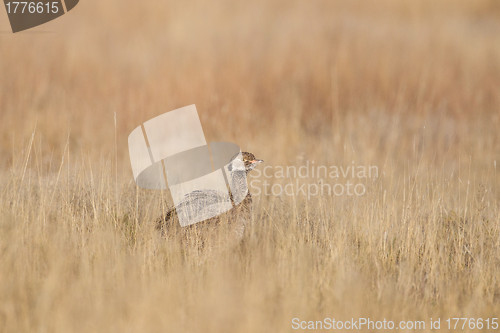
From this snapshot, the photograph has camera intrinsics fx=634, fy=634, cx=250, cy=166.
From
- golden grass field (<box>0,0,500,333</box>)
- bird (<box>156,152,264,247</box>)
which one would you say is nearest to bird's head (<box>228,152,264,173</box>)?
bird (<box>156,152,264,247</box>)

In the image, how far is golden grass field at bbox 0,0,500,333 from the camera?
4.09 m

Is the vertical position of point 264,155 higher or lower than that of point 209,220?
lower

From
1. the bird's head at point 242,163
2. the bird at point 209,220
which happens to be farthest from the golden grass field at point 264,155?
the bird's head at point 242,163

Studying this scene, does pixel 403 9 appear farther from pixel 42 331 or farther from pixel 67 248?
pixel 42 331

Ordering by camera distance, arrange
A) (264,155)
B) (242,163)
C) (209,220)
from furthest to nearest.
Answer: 1. (264,155)
2. (242,163)
3. (209,220)

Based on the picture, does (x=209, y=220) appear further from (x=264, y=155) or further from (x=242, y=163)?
(x=264, y=155)

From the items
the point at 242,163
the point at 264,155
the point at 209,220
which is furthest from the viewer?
the point at 264,155

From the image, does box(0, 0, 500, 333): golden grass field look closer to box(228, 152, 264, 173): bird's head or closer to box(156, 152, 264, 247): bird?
box(156, 152, 264, 247): bird

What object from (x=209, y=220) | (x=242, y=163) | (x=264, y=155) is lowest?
(x=264, y=155)

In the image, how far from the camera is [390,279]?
14.9ft

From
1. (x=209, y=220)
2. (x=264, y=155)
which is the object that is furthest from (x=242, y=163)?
(x=264, y=155)

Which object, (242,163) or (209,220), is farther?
(242,163)

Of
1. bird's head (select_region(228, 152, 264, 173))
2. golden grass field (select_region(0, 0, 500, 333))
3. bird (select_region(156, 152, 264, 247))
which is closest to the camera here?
golden grass field (select_region(0, 0, 500, 333))

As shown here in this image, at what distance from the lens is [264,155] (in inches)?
335
